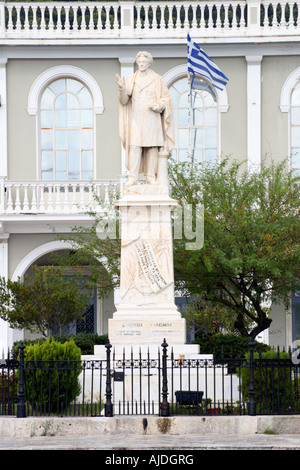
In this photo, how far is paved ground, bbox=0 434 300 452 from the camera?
12.1 metres

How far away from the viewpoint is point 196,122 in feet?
95.6

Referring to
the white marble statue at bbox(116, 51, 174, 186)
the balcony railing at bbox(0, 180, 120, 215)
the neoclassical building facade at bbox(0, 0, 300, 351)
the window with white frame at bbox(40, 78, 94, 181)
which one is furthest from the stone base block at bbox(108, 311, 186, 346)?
the window with white frame at bbox(40, 78, 94, 181)

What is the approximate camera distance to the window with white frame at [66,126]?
96.1 feet

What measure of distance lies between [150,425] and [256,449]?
1806 millimetres

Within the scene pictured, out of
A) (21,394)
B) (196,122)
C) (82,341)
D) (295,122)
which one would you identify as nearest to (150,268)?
(21,394)

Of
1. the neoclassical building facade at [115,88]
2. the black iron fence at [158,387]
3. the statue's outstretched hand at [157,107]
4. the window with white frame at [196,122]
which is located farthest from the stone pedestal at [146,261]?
the window with white frame at [196,122]

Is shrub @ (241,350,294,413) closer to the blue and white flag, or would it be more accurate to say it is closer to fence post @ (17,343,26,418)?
fence post @ (17,343,26,418)

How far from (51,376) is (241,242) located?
25.2ft

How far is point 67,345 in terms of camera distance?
15062 millimetres

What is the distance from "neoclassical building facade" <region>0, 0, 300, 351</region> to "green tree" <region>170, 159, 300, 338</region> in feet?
21.2

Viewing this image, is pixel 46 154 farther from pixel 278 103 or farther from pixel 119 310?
pixel 119 310

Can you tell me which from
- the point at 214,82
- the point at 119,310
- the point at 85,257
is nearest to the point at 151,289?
the point at 119,310
